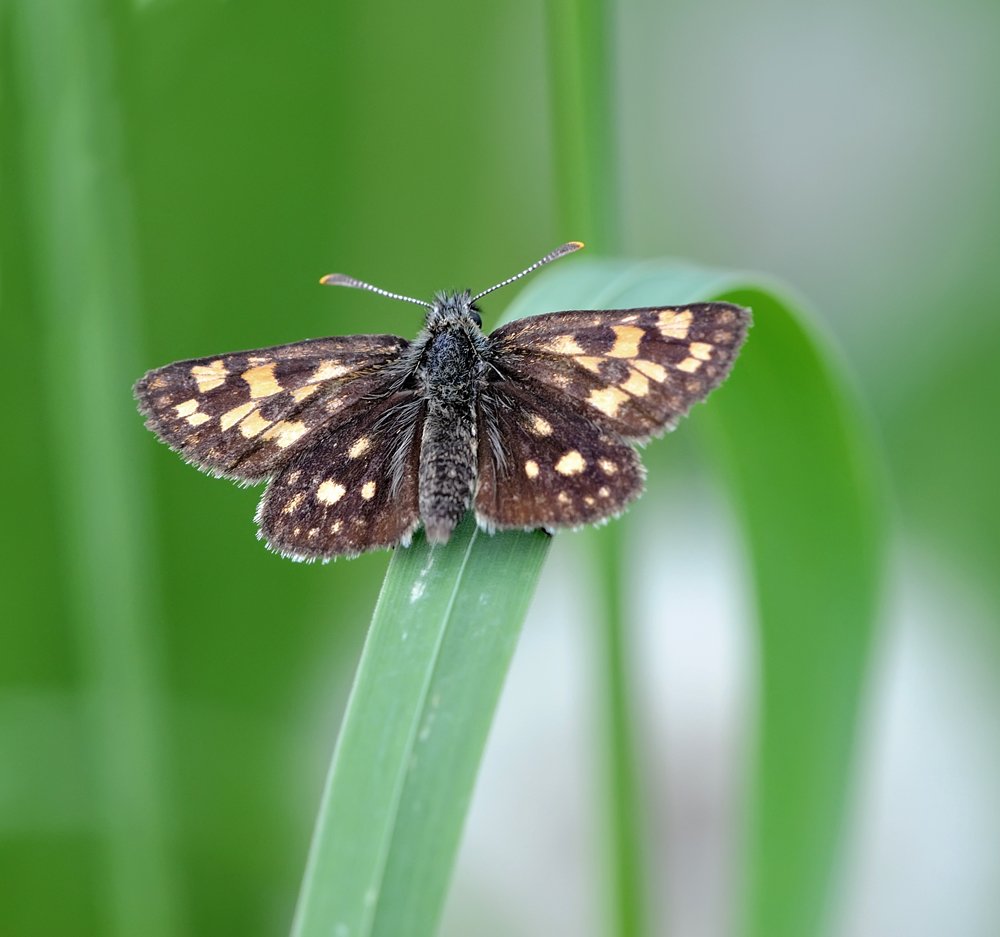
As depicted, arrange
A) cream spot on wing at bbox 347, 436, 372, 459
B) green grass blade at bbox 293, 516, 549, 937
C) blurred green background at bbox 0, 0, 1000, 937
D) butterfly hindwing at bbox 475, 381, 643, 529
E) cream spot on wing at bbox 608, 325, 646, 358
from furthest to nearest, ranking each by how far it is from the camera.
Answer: blurred green background at bbox 0, 0, 1000, 937, cream spot on wing at bbox 347, 436, 372, 459, cream spot on wing at bbox 608, 325, 646, 358, butterfly hindwing at bbox 475, 381, 643, 529, green grass blade at bbox 293, 516, 549, 937

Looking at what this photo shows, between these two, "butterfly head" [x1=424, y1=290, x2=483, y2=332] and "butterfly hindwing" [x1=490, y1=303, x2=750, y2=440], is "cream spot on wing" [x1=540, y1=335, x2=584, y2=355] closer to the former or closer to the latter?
"butterfly hindwing" [x1=490, y1=303, x2=750, y2=440]

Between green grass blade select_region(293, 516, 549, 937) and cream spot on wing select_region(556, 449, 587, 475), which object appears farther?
cream spot on wing select_region(556, 449, 587, 475)

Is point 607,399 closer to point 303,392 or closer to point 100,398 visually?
point 303,392

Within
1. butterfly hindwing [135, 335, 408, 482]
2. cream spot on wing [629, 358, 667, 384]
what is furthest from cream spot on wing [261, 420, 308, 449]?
cream spot on wing [629, 358, 667, 384]

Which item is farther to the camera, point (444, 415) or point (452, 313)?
point (452, 313)

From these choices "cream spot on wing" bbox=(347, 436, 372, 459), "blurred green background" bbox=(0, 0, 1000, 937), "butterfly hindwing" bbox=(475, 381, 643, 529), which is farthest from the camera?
"blurred green background" bbox=(0, 0, 1000, 937)

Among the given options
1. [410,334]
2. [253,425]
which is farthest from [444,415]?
[410,334]
